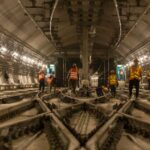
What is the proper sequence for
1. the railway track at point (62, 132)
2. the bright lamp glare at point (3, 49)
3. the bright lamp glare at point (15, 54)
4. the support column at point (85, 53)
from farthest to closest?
the bright lamp glare at point (15, 54), the bright lamp glare at point (3, 49), the support column at point (85, 53), the railway track at point (62, 132)

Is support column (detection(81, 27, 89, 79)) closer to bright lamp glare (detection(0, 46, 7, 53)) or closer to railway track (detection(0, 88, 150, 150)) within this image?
bright lamp glare (detection(0, 46, 7, 53))

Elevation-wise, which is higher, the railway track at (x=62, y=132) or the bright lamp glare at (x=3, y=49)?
the bright lamp glare at (x=3, y=49)

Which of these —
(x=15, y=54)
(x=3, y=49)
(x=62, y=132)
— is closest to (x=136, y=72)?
(x=62, y=132)

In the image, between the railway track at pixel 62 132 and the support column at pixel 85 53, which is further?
the support column at pixel 85 53

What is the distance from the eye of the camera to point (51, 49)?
117 feet

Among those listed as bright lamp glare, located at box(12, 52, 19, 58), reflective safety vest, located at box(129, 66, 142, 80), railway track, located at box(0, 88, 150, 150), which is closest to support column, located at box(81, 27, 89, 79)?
reflective safety vest, located at box(129, 66, 142, 80)

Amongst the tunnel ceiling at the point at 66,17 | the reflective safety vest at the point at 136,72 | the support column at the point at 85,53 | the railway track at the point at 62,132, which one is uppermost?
the tunnel ceiling at the point at 66,17

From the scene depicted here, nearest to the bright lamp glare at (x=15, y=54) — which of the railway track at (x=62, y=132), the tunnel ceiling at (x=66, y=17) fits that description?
the tunnel ceiling at (x=66, y=17)

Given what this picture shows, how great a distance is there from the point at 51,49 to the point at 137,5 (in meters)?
21.5

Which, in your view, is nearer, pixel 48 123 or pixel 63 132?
pixel 63 132

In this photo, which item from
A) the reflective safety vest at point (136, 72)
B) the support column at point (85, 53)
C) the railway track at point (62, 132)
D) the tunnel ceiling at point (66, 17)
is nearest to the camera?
the railway track at point (62, 132)

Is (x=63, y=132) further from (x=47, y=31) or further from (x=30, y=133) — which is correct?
(x=47, y=31)

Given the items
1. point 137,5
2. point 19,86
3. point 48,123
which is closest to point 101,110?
point 48,123

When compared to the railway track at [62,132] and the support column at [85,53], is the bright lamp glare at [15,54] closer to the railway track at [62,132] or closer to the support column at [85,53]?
the support column at [85,53]
